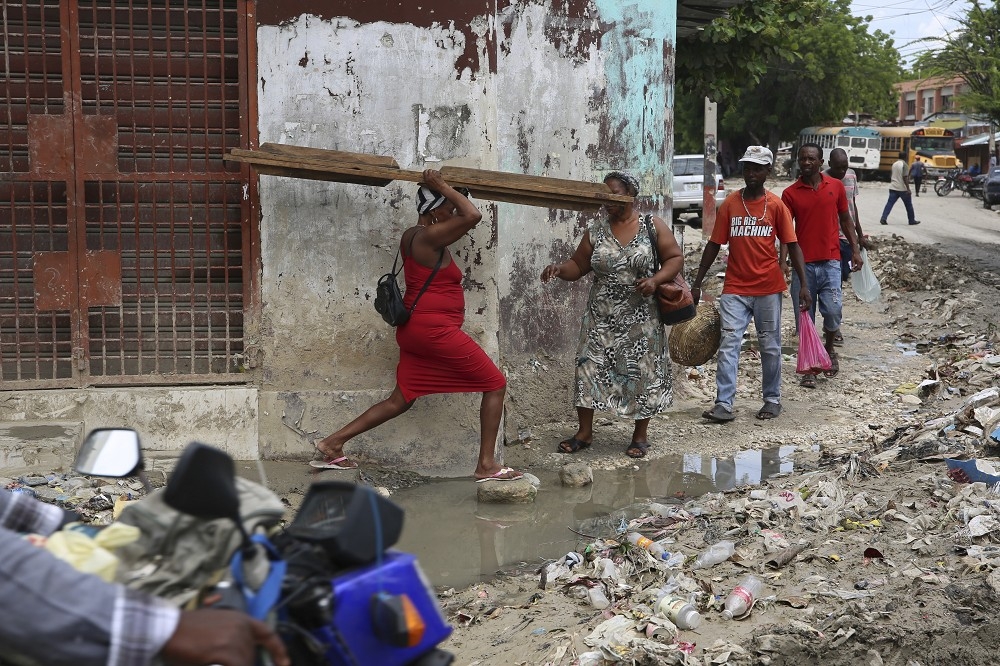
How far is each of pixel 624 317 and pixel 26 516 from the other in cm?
497

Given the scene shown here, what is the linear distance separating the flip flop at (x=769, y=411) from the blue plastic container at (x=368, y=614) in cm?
627

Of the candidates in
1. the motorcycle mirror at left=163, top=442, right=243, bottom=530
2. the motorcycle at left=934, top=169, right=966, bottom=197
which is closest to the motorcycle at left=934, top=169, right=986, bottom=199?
the motorcycle at left=934, top=169, right=966, bottom=197

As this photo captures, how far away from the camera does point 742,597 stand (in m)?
4.19

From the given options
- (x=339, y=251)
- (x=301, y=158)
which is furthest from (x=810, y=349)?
(x=301, y=158)

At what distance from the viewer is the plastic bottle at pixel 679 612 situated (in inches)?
160

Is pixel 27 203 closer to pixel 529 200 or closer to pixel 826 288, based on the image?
pixel 529 200

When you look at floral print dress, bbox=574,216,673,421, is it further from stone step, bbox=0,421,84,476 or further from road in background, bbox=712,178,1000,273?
road in background, bbox=712,178,1000,273

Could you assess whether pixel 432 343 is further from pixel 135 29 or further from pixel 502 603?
pixel 135 29

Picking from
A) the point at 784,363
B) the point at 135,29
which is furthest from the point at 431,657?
the point at 784,363

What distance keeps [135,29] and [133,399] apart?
211 centimetres

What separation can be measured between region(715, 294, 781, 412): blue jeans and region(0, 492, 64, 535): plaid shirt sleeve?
242 inches

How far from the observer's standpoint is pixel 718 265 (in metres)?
15.9

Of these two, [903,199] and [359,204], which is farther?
[903,199]

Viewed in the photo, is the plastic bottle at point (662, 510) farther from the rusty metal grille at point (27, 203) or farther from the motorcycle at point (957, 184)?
the motorcycle at point (957, 184)
